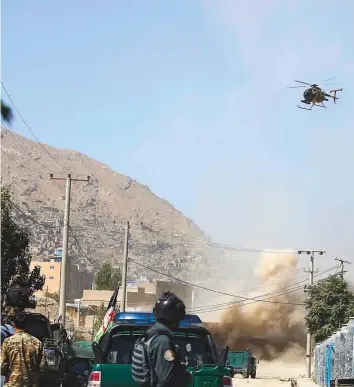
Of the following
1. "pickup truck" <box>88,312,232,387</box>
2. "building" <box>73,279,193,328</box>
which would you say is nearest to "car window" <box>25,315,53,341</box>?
"pickup truck" <box>88,312,232,387</box>

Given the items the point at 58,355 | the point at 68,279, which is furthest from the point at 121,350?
the point at 68,279

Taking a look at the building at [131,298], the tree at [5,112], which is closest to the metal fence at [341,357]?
the tree at [5,112]

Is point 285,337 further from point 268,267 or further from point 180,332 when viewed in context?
point 180,332

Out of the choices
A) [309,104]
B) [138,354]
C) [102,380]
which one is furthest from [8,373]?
[309,104]

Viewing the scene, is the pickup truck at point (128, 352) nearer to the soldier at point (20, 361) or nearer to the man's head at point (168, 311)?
the soldier at point (20, 361)

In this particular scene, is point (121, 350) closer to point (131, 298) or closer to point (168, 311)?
point (168, 311)

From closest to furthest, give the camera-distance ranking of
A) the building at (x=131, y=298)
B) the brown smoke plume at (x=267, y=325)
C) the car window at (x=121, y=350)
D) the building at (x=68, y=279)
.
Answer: the car window at (x=121, y=350), the brown smoke plume at (x=267, y=325), the building at (x=131, y=298), the building at (x=68, y=279)

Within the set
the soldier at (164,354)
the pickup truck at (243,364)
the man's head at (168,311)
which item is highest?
the man's head at (168,311)
